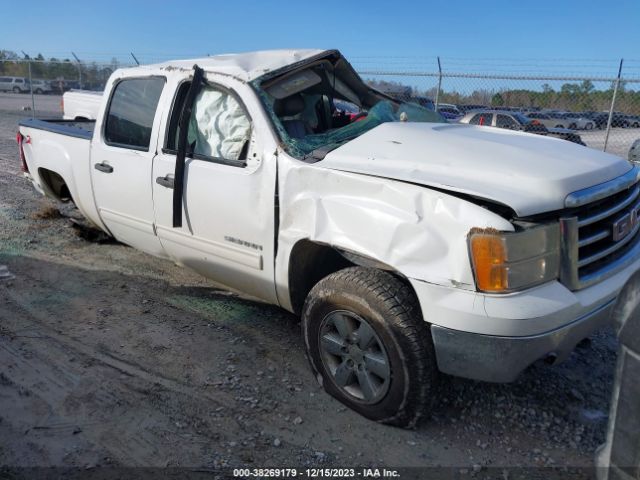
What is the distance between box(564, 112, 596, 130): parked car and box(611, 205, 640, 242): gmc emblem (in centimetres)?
1401

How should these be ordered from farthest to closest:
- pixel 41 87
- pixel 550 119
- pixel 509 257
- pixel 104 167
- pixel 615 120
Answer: pixel 41 87
pixel 550 119
pixel 615 120
pixel 104 167
pixel 509 257

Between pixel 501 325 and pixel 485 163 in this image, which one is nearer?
pixel 501 325

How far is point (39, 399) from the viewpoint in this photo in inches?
117

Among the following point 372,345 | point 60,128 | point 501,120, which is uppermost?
point 60,128

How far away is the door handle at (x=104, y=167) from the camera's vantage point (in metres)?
4.25

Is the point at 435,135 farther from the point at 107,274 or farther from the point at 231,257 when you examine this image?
the point at 107,274

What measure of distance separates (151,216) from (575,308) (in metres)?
2.97

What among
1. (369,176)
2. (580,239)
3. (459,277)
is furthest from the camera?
(369,176)

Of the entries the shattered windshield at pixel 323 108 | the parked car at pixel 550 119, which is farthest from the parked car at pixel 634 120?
the shattered windshield at pixel 323 108

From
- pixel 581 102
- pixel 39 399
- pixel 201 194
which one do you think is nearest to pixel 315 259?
pixel 201 194

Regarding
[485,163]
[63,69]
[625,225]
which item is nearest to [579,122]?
[625,225]

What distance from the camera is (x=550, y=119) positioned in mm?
18953

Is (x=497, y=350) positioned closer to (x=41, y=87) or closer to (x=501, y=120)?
(x=501, y=120)

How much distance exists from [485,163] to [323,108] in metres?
1.99
